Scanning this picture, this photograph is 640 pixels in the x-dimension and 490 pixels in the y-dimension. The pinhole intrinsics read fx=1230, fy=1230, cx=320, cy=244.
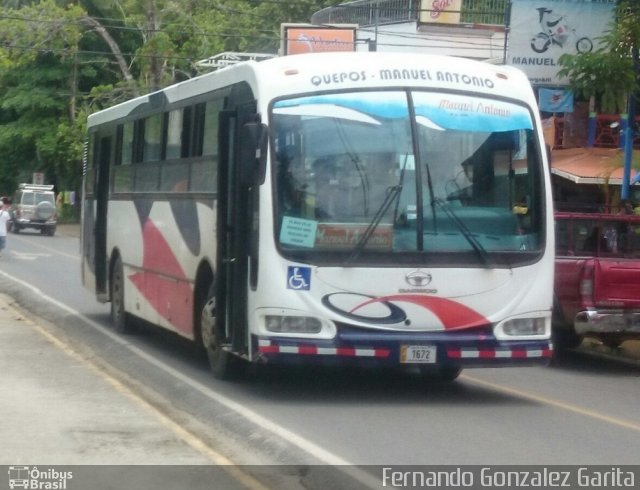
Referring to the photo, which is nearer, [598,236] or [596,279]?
[596,279]

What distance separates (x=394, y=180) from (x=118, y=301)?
7.30 metres

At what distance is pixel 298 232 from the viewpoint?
11.1 metres

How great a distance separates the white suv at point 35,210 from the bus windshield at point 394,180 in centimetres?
4663

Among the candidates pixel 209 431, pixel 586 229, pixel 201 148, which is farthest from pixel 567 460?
pixel 586 229

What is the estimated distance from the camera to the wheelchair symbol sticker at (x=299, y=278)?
36.1 feet

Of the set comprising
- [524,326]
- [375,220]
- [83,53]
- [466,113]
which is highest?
[83,53]

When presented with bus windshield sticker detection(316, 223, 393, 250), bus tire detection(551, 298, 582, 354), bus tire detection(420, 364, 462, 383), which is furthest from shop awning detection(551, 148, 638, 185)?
bus windshield sticker detection(316, 223, 393, 250)

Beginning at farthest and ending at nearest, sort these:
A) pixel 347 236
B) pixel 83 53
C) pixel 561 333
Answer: pixel 83 53
pixel 561 333
pixel 347 236

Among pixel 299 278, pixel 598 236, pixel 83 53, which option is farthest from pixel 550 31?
pixel 83 53

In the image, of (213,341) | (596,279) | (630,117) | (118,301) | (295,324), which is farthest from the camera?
(630,117)

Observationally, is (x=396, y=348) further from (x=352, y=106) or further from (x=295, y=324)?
(x=352, y=106)

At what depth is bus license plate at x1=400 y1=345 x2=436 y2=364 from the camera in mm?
11055

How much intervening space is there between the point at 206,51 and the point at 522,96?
36.7m

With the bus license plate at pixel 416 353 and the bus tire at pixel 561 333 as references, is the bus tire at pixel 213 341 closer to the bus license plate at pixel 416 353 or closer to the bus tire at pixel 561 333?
the bus license plate at pixel 416 353
